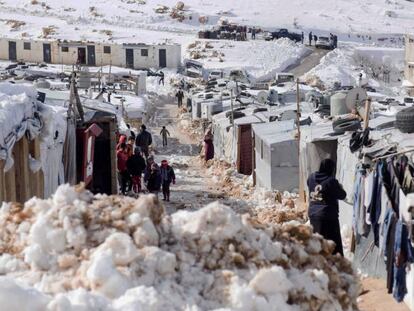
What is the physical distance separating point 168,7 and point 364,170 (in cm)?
6601

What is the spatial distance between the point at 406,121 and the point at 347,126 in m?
2.44

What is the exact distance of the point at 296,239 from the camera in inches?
203

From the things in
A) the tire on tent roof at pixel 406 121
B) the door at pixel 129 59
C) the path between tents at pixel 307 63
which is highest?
the tire on tent roof at pixel 406 121

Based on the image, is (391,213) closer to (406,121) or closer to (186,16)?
(406,121)

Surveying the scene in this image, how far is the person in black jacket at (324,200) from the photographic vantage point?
25.5 ft

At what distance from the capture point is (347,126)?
12.6 m

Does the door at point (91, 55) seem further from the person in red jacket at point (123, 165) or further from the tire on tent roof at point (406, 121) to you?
the tire on tent roof at point (406, 121)

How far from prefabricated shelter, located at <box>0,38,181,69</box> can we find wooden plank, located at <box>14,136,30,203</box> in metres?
41.9

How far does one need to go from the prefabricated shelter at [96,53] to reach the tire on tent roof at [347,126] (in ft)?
132

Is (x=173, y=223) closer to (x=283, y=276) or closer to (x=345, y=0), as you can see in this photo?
(x=283, y=276)

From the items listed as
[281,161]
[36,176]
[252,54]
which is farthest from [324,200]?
[252,54]

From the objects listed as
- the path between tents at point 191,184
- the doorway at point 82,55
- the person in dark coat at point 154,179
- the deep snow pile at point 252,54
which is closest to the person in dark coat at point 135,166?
the person in dark coat at point 154,179

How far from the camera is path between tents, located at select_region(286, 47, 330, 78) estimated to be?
53.5 meters

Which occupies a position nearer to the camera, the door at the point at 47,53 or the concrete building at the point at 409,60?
the concrete building at the point at 409,60
